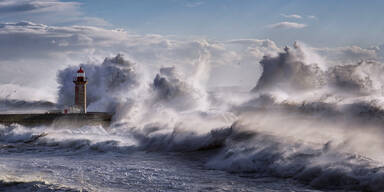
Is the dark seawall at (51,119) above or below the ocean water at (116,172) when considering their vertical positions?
above

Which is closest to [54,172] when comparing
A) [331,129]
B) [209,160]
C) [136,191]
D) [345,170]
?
[136,191]

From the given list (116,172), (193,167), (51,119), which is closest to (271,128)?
(193,167)

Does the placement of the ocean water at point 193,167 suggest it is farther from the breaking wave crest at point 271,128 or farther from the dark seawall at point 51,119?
the dark seawall at point 51,119

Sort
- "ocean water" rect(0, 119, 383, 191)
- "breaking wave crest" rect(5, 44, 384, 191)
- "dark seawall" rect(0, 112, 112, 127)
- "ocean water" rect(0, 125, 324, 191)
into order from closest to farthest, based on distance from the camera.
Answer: "ocean water" rect(0, 119, 383, 191)
"ocean water" rect(0, 125, 324, 191)
"breaking wave crest" rect(5, 44, 384, 191)
"dark seawall" rect(0, 112, 112, 127)

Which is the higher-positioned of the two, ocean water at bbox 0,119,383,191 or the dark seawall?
the dark seawall

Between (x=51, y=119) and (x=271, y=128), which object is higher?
(x=51, y=119)

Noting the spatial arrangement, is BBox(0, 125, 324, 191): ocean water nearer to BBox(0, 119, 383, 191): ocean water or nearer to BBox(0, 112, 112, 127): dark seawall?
BBox(0, 119, 383, 191): ocean water

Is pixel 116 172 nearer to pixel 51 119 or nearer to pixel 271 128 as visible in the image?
pixel 271 128

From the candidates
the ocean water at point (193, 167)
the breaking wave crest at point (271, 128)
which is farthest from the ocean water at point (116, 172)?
the breaking wave crest at point (271, 128)

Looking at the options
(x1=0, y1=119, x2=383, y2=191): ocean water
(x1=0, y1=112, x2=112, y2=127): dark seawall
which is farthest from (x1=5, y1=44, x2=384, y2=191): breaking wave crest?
(x1=0, y1=112, x2=112, y2=127): dark seawall

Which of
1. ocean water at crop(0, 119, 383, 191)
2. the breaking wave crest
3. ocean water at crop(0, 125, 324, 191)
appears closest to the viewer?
ocean water at crop(0, 119, 383, 191)

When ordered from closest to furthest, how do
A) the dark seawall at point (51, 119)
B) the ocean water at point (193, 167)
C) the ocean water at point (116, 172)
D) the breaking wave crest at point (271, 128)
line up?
the ocean water at point (193, 167)
the ocean water at point (116, 172)
the breaking wave crest at point (271, 128)
the dark seawall at point (51, 119)

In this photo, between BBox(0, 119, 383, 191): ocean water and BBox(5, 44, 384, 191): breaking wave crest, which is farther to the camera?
BBox(5, 44, 384, 191): breaking wave crest

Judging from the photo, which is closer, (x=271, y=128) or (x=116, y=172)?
(x=116, y=172)
